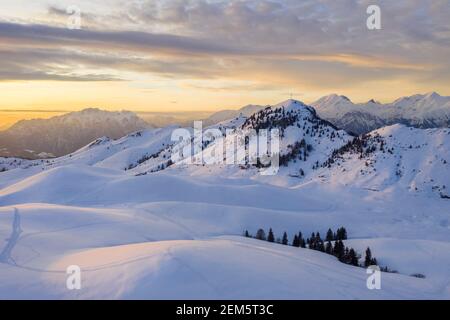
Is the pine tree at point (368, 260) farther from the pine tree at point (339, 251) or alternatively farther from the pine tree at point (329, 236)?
the pine tree at point (329, 236)

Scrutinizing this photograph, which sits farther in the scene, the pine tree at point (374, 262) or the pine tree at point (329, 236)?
the pine tree at point (329, 236)

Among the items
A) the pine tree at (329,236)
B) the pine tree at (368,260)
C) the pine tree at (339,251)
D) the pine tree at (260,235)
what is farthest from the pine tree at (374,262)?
the pine tree at (260,235)

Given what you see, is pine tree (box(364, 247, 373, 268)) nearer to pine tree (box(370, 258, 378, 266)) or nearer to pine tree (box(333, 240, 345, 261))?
pine tree (box(370, 258, 378, 266))

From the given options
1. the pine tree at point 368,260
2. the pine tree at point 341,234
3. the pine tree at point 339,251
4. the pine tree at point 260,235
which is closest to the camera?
the pine tree at point 368,260

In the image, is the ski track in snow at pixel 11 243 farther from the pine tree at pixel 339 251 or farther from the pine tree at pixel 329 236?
the pine tree at pixel 329 236

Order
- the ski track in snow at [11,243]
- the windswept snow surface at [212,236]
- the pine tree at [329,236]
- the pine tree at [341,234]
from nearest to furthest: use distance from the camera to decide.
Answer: the windswept snow surface at [212,236] → the ski track in snow at [11,243] → the pine tree at [329,236] → the pine tree at [341,234]

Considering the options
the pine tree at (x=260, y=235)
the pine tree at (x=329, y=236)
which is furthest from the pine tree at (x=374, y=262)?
the pine tree at (x=260, y=235)

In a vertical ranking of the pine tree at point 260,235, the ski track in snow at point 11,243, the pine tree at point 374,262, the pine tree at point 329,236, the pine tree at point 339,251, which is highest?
the ski track in snow at point 11,243

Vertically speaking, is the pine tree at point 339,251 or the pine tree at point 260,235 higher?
the pine tree at point 339,251

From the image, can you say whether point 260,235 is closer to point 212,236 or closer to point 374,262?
point 212,236
